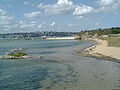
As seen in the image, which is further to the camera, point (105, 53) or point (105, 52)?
point (105, 52)

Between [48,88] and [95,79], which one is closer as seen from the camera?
[48,88]

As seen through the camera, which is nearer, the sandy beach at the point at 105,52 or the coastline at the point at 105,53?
the coastline at the point at 105,53

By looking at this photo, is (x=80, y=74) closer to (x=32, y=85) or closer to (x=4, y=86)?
(x=32, y=85)

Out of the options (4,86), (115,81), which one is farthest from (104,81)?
(4,86)

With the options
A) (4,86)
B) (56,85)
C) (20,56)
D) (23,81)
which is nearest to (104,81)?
(56,85)

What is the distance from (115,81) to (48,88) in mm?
8794

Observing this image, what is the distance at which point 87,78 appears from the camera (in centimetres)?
2819

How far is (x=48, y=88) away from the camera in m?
23.4

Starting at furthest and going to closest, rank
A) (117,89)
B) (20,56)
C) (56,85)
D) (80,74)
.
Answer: (20,56)
(80,74)
(56,85)
(117,89)

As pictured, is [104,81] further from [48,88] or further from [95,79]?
[48,88]

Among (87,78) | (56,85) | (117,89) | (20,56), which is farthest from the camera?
(20,56)

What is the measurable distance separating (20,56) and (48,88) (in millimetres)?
33920

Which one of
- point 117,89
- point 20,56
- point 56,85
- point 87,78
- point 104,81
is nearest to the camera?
point 117,89

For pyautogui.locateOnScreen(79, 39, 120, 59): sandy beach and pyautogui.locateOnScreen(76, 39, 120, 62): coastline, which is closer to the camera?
pyautogui.locateOnScreen(76, 39, 120, 62): coastline
